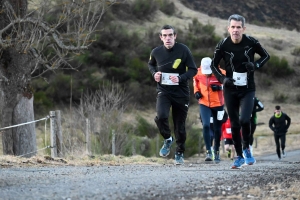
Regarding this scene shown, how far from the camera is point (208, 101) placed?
1628 centimetres

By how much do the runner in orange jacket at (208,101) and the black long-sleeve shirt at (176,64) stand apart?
3.28 meters

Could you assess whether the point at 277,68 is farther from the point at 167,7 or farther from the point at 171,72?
the point at 171,72

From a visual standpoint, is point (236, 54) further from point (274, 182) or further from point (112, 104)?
point (112, 104)

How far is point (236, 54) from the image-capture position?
11.4 meters

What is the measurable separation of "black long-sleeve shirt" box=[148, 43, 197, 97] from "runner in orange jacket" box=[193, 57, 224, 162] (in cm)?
328

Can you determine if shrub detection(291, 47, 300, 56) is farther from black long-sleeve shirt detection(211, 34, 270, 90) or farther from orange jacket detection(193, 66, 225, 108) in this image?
black long-sleeve shirt detection(211, 34, 270, 90)

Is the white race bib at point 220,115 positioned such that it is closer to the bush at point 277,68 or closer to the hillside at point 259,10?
the bush at point 277,68

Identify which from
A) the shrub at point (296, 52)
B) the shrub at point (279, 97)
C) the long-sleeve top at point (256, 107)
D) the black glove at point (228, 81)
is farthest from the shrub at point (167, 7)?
the black glove at point (228, 81)

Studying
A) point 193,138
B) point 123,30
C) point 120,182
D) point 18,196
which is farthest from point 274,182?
point 123,30

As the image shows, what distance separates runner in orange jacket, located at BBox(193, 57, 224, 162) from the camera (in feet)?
53.4

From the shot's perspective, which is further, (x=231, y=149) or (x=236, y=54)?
(x=231, y=149)

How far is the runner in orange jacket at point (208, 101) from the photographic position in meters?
16.3

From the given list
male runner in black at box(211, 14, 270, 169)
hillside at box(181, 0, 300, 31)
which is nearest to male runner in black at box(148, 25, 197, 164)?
male runner in black at box(211, 14, 270, 169)

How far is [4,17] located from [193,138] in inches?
506
